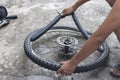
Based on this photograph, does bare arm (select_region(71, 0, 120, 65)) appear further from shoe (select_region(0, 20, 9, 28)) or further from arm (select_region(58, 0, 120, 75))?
shoe (select_region(0, 20, 9, 28))

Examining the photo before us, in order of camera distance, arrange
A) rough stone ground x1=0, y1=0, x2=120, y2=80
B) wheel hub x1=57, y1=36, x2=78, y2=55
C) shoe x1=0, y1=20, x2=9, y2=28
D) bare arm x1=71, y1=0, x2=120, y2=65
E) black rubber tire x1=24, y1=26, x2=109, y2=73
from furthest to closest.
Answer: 1. shoe x1=0, y1=20, x2=9, y2=28
2. wheel hub x1=57, y1=36, x2=78, y2=55
3. rough stone ground x1=0, y1=0, x2=120, y2=80
4. black rubber tire x1=24, y1=26, x2=109, y2=73
5. bare arm x1=71, y1=0, x2=120, y2=65

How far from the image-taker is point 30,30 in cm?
352

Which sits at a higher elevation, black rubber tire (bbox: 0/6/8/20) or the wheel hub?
the wheel hub

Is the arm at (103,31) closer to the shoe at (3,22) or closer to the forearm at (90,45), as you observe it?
the forearm at (90,45)

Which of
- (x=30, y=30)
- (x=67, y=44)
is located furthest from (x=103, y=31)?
(x=30, y=30)

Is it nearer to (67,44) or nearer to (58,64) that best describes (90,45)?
(58,64)

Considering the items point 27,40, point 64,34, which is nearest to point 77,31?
point 64,34

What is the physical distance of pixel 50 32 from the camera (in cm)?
347

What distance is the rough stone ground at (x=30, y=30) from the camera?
273 cm

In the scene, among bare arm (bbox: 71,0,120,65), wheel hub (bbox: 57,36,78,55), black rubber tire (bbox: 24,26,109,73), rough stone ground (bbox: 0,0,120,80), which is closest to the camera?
bare arm (bbox: 71,0,120,65)

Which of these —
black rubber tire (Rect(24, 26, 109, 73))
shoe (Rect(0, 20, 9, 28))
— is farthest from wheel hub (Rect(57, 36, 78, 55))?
shoe (Rect(0, 20, 9, 28))

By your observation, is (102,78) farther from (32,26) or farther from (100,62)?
(32,26)

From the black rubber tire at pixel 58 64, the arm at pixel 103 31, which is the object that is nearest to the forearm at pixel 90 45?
the arm at pixel 103 31

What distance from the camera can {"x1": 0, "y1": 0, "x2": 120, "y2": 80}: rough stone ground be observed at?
273 centimetres
